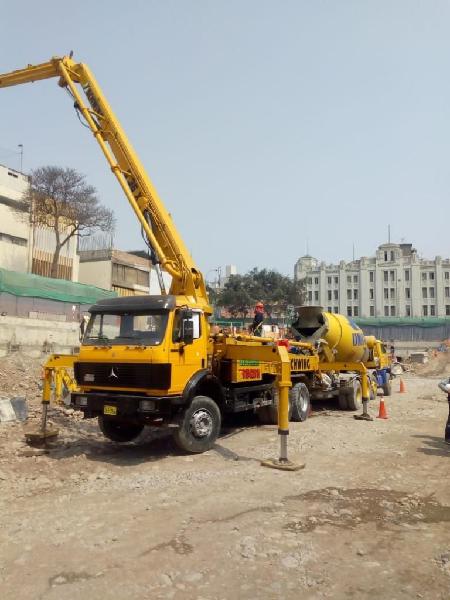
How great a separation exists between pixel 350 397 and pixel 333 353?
5.11ft

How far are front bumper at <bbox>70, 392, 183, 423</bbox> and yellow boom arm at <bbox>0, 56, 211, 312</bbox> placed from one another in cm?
339

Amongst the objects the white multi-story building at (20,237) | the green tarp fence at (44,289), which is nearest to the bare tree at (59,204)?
the white multi-story building at (20,237)

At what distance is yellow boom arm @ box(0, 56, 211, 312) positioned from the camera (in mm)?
11539

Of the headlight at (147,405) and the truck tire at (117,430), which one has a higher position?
the headlight at (147,405)

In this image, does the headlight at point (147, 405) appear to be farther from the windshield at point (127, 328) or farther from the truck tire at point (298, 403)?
the truck tire at point (298, 403)

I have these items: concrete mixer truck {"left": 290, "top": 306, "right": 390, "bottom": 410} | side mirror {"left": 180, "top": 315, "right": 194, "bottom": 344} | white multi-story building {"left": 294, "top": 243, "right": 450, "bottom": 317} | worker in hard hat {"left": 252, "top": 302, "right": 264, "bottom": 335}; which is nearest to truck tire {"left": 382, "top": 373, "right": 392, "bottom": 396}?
concrete mixer truck {"left": 290, "top": 306, "right": 390, "bottom": 410}

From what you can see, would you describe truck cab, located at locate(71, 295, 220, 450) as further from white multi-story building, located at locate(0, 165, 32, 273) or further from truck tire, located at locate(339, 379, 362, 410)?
white multi-story building, located at locate(0, 165, 32, 273)

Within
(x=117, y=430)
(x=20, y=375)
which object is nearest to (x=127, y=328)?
(x=117, y=430)

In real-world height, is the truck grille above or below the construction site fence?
below

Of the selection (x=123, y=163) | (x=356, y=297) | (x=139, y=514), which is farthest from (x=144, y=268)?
(x=356, y=297)

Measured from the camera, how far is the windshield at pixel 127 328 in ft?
28.6

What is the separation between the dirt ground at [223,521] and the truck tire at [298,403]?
2598 mm

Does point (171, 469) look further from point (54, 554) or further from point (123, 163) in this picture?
point (123, 163)

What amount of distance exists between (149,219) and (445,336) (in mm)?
58614
